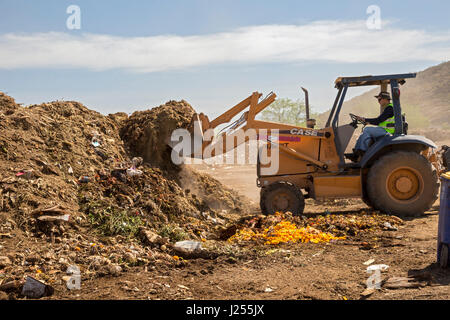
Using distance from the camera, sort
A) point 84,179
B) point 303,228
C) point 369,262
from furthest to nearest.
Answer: point 84,179
point 303,228
point 369,262

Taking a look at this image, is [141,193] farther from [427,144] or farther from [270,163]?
[427,144]

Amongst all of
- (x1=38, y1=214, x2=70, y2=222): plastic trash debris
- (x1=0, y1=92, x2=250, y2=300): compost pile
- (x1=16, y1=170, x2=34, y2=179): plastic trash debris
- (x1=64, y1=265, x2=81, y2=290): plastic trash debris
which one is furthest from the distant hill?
(x1=64, y1=265, x2=81, y2=290): plastic trash debris

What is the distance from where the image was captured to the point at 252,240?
7391 mm

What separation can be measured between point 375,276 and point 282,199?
3913 mm

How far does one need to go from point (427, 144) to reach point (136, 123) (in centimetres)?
598

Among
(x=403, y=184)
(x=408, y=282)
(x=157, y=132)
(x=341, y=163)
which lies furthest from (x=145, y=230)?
(x=403, y=184)

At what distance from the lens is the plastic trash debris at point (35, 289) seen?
5047 mm

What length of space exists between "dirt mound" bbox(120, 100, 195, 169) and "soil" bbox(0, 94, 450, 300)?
4cm

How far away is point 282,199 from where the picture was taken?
9219mm

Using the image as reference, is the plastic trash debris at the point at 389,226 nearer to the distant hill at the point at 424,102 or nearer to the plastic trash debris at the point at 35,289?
the plastic trash debris at the point at 35,289

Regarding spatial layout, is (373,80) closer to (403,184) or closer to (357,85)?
(357,85)

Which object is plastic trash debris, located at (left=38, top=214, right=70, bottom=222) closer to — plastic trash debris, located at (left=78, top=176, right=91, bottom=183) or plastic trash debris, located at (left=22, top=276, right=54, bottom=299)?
plastic trash debris, located at (left=78, top=176, right=91, bottom=183)

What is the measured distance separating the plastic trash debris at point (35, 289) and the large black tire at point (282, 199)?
195 inches
